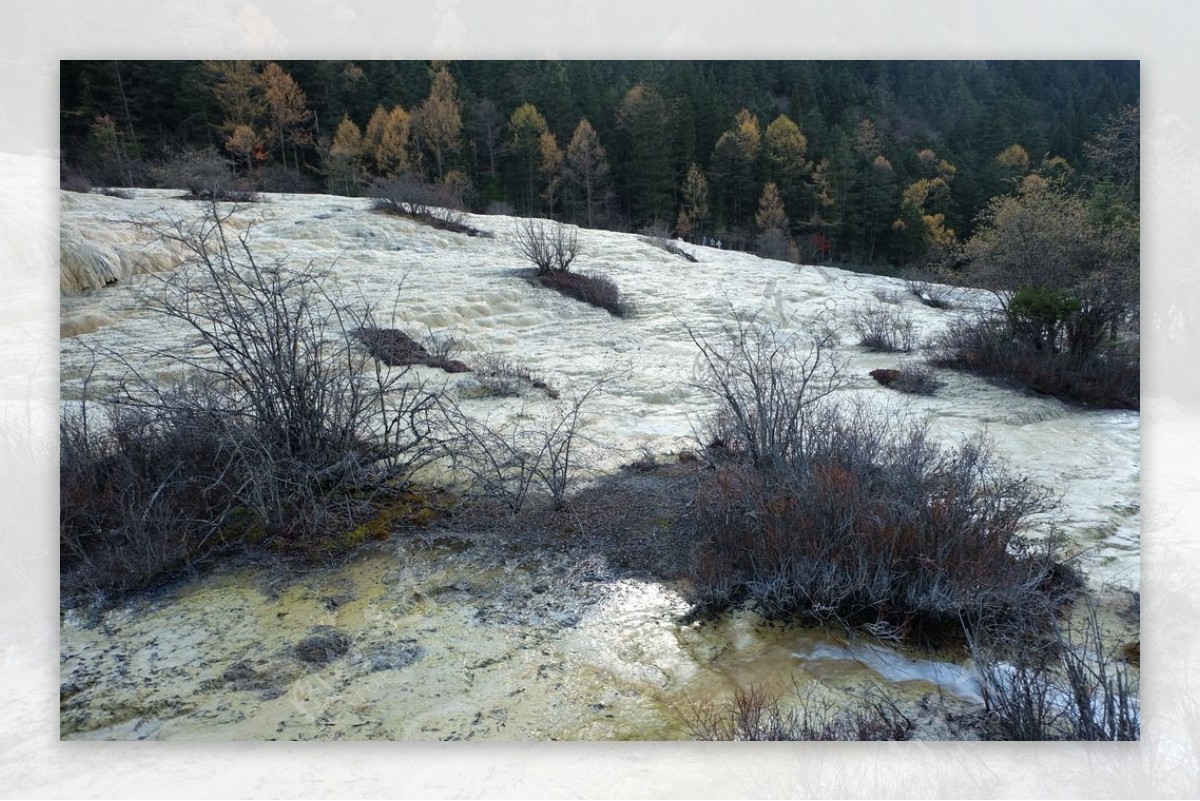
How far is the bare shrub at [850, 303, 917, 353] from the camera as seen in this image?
4449 mm

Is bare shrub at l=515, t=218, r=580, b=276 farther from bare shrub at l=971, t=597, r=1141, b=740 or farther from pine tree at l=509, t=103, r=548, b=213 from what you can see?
bare shrub at l=971, t=597, r=1141, b=740

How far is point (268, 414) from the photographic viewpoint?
4016mm

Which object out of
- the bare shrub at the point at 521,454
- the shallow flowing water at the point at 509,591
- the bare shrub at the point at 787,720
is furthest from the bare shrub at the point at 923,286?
the bare shrub at the point at 787,720

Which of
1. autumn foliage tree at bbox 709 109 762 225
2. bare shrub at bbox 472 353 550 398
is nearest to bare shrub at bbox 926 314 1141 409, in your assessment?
autumn foliage tree at bbox 709 109 762 225

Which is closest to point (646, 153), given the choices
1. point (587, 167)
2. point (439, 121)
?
point (587, 167)

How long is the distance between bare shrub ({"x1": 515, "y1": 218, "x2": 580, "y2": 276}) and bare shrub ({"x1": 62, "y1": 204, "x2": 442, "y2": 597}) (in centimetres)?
129

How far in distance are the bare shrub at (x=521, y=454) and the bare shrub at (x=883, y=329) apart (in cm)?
158

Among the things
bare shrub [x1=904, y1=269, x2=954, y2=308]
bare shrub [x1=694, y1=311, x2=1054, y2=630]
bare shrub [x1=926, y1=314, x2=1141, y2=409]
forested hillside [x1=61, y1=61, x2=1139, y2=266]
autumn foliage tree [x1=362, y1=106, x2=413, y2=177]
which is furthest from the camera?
bare shrub [x1=904, y1=269, x2=954, y2=308]

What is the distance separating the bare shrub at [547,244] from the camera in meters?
5.07

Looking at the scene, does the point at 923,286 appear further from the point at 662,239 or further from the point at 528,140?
the point at 528,140

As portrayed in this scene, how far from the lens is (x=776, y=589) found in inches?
135

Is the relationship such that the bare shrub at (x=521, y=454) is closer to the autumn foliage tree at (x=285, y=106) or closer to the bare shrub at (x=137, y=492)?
the bare shrub at (x=137, y=492)

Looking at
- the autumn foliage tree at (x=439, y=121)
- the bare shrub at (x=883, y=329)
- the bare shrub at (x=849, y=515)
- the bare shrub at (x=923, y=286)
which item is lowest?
the bare shrub at (x=849, y=515)

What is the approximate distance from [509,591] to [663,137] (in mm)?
2479
